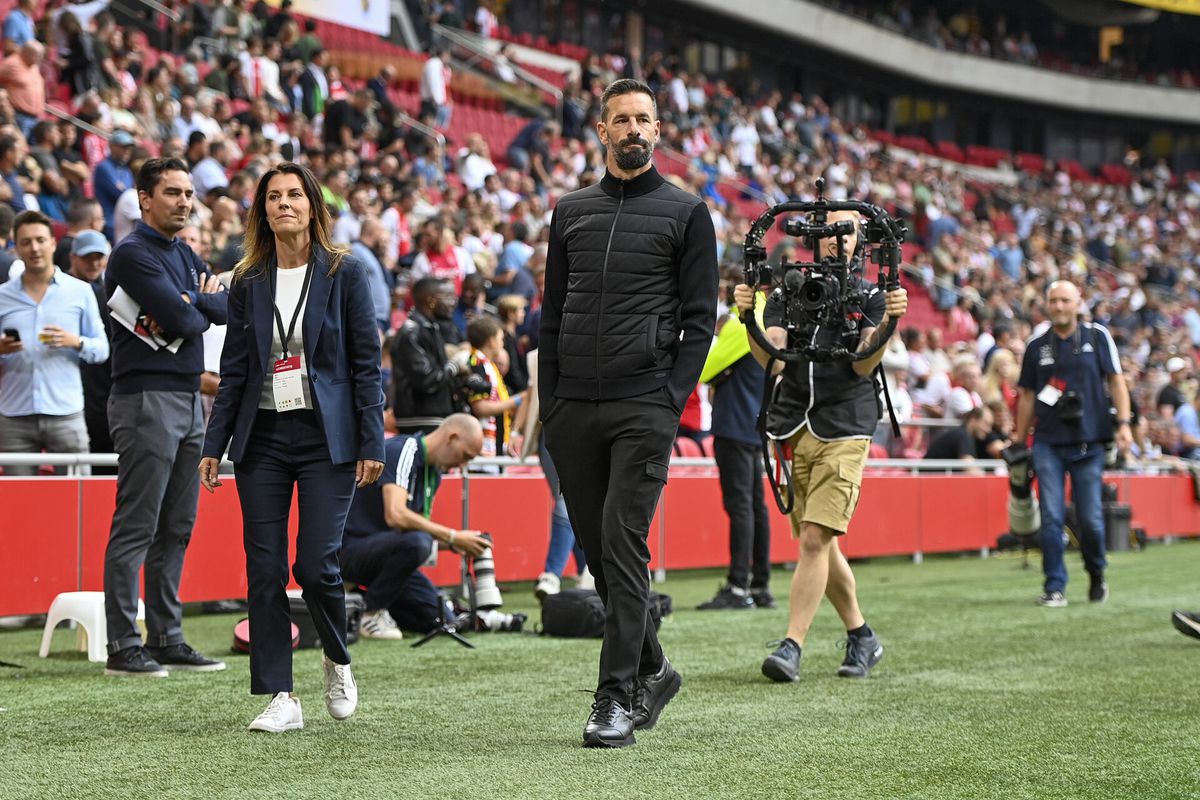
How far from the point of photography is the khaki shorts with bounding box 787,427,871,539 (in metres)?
6.64

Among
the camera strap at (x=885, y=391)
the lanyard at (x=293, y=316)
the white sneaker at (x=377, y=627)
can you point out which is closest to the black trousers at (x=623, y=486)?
the lanyard at (x=293, y=316)

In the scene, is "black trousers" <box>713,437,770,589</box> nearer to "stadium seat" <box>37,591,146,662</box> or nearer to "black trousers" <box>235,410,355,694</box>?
"stadium seat" <box>37,591,146,662</box>

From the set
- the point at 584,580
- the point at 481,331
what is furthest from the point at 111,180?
the point at 584,580

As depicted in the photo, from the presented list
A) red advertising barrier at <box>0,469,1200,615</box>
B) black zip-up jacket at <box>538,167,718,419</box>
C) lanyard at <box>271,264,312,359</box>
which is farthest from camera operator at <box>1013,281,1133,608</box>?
lanyard at <box>271,264,312,359</box>

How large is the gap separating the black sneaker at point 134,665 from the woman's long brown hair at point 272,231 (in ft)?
6.85

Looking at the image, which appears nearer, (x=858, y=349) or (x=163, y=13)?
(x=858, y=349)

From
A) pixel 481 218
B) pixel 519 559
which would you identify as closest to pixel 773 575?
pixel 519 559

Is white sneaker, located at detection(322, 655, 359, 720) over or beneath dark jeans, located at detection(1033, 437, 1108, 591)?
beneath

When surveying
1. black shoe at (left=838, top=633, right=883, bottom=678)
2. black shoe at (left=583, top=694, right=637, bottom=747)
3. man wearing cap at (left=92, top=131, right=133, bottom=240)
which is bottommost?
black shoe at (left=838, top=633, right=883, bottom=678)

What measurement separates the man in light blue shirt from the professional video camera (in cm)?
356

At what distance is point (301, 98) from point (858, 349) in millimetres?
13272

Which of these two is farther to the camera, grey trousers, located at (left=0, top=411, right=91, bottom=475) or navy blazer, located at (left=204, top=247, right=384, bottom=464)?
grey trousers, located at (left=0, top=411, right=91, bottom=475)

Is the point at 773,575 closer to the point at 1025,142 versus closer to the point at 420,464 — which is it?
the point at 420,464

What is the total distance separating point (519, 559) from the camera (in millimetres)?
11297
